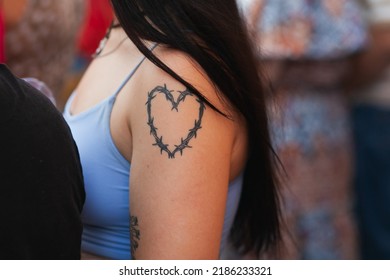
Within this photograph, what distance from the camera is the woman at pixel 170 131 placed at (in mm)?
1354

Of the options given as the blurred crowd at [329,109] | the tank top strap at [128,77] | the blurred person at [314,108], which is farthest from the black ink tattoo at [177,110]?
the blurred person at [314,108]

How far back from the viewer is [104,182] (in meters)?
1.48

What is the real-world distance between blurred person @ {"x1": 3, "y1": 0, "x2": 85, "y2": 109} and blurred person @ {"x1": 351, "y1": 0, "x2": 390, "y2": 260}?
1416mm

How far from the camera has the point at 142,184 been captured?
4.50 ft

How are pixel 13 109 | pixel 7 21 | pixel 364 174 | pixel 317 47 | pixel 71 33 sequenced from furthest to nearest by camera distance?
pixel 364 174 → pixel 317 47 → pixel 71 33 → pixel 7 21 → pixel 13 109

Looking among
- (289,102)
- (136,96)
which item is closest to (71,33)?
(289,102)

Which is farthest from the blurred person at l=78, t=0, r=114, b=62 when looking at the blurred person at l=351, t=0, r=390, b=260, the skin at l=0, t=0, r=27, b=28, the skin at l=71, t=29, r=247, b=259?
the skin at l=71, t=29, r=247, b=259

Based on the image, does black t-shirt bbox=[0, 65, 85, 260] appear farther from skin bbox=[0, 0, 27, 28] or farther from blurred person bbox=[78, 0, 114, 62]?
blurred person bbox=[78, 0, 114, 62]

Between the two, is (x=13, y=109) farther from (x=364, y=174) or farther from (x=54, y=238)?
(x=364, y=174)

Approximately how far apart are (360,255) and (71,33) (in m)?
1.84

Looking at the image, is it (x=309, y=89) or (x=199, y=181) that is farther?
(x=309, y=89)

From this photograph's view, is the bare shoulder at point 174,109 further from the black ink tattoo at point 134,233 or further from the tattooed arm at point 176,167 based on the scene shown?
the black ink tattoo at point 134,233

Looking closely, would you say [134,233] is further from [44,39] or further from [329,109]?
[329,109]

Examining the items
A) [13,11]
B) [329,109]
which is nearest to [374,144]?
[329,109]
